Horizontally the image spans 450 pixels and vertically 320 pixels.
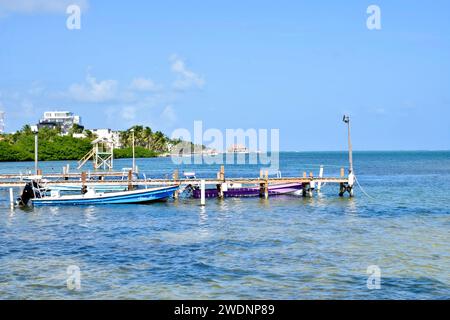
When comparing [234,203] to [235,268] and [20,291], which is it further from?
[20,291]

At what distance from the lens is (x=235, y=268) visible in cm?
2300

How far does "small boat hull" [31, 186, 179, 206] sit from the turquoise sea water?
1.65 meters

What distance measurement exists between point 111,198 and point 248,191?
1423 centimetres

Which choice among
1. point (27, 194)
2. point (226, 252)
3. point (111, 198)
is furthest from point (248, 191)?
point (226, 252)

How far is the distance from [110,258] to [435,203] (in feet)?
119

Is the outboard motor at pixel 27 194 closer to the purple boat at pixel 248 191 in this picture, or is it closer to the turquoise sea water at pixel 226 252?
the turquoise sea water at pixel 226 252

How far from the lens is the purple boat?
5628 centimetres

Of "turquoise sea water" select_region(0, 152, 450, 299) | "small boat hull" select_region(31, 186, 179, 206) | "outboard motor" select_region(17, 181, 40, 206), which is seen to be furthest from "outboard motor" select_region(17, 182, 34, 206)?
"turquoise sea water" select_region(0, 152, 450, 299)

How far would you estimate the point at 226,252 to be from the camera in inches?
1053

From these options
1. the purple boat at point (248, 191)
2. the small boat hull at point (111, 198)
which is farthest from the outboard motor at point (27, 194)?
the purple boat at point (248, 191)
